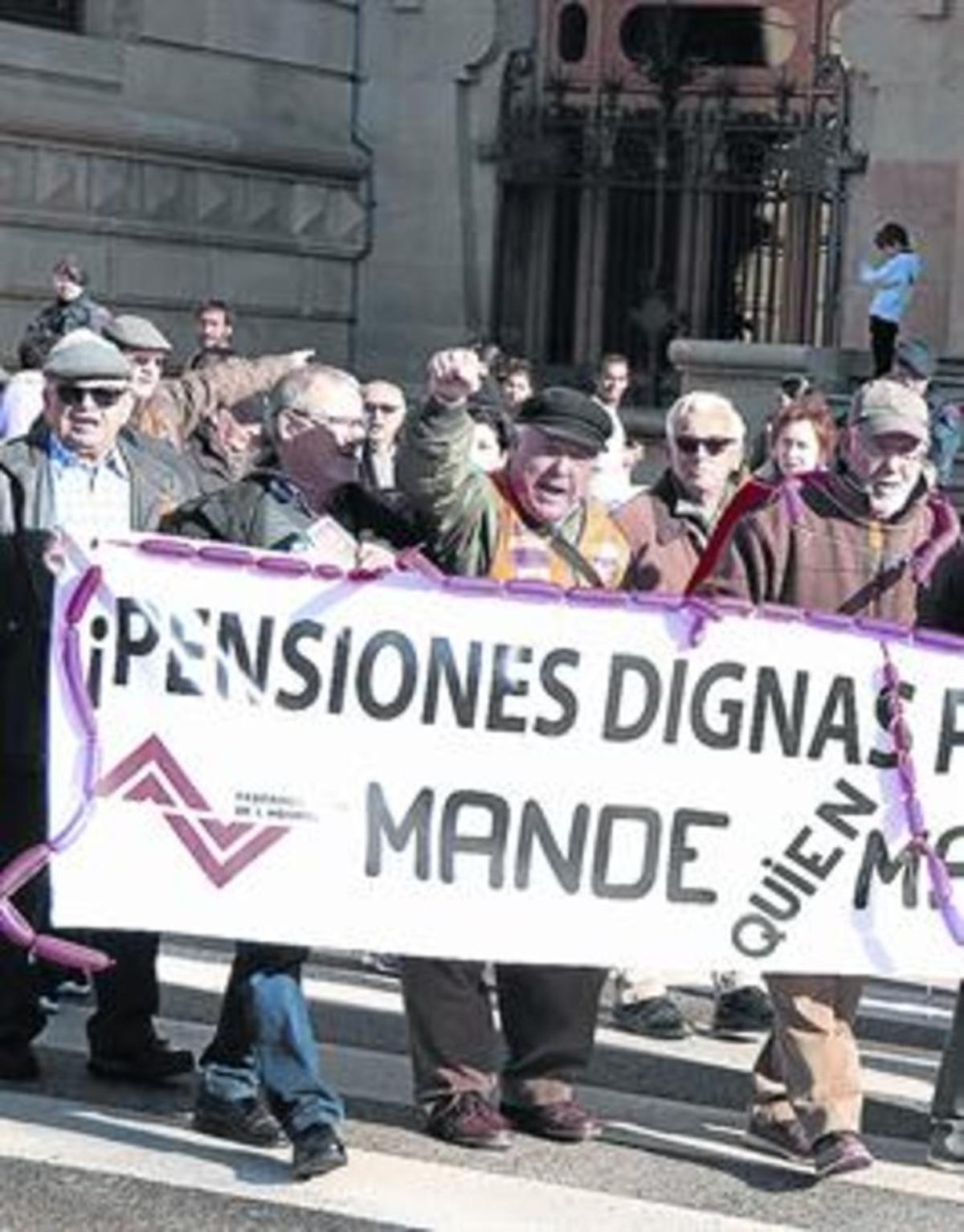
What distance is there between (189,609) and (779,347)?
13933 mm

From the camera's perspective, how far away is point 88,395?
7289mm

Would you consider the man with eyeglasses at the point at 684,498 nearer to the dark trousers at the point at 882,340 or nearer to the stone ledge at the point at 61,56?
the dark trousers at the point at 882,340

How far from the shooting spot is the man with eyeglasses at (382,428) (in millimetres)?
10609

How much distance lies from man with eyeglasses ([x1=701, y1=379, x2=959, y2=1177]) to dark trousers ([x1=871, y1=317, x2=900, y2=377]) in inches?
561

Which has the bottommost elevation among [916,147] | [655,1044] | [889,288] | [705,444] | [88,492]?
[655,1044]

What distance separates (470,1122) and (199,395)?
4.58 m

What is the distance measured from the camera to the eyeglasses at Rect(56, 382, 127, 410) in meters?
7.27

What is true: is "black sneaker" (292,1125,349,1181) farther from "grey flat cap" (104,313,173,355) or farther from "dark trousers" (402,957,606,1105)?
"grey flat cap" (104,313,173,355)

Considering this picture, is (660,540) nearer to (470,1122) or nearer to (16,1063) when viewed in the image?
(470,1122)

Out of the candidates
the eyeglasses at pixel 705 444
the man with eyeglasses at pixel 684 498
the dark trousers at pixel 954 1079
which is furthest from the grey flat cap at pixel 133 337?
the dark trousers at pixel 954 1079

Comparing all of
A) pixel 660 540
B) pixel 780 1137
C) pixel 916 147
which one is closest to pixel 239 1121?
pixel 780 1137

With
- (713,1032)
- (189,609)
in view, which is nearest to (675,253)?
(713,1032)

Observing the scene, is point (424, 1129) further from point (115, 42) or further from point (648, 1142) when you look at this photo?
point (115, 42)

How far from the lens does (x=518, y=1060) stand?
7.30 meters
